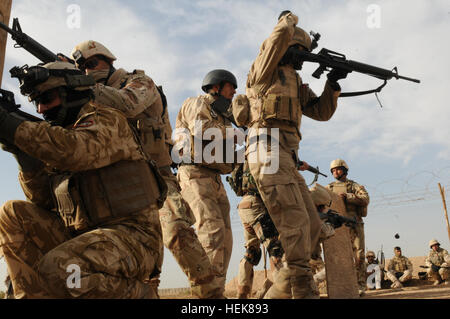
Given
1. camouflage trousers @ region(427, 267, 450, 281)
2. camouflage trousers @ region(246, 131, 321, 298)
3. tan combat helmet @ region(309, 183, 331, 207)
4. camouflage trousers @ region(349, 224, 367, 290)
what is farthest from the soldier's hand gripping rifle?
camouflage trousers @ region(427, 267, 450, 281)

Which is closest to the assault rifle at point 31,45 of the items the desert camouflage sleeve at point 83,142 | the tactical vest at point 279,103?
the tactical vest at point 279,103

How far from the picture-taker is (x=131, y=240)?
2.74 metres

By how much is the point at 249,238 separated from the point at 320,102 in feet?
7.09

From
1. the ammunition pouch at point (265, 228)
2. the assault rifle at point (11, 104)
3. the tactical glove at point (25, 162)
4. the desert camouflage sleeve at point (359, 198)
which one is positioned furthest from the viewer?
the desert camouflage sleeve at point (359, 198)

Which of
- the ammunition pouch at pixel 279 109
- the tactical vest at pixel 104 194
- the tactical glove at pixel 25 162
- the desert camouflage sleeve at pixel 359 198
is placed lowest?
the tactical vest at pixel 104 194

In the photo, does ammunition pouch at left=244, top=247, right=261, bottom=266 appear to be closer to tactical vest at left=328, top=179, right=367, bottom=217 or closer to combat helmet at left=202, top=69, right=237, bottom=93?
combat helmet at left=202, top=69, right=237, bottom=93

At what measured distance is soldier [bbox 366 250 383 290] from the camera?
45.2ft

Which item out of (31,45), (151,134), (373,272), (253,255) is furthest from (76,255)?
(373,272)

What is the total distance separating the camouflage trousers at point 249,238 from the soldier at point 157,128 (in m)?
1.35

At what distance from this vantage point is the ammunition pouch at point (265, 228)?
217 inches

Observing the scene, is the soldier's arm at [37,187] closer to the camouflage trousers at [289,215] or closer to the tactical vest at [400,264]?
the camouflage trousers at [289,215]

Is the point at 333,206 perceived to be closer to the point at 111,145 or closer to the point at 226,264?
the point at 226,264
